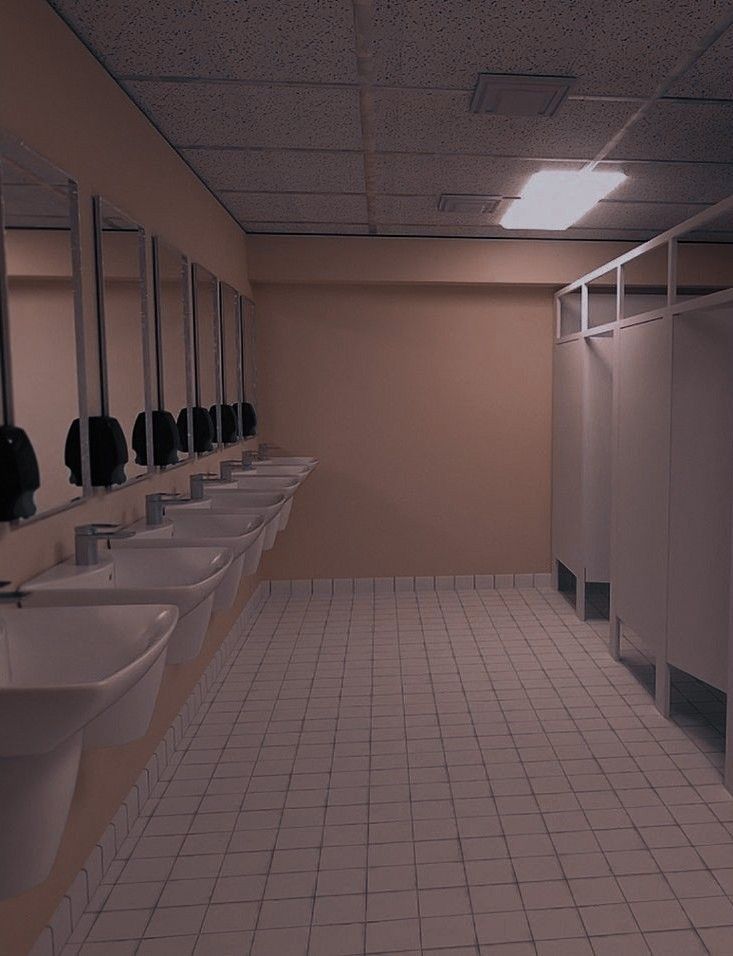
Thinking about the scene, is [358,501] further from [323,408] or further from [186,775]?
[186,775]

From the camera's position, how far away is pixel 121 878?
209 cm

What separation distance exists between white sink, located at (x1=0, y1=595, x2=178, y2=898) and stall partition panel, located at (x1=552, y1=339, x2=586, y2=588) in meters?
3.27

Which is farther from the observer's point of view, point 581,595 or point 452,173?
point 581,595

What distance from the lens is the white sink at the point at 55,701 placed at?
1009mm

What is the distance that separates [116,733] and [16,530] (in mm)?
519

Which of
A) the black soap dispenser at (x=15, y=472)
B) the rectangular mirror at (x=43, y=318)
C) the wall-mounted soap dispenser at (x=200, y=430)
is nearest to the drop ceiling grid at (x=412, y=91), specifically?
the rectangular mirror at (x=43, y=318)

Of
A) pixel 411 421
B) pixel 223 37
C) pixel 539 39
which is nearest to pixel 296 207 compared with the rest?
pixel 411 421

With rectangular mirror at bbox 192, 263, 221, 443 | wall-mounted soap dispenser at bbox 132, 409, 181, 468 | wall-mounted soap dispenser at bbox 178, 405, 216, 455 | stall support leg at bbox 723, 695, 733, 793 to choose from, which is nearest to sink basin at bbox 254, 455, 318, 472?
rectangular mirror at bbox 192, 263, 221, 443

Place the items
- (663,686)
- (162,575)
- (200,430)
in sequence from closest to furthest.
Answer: (162,575)
(663,686)
(200,430)

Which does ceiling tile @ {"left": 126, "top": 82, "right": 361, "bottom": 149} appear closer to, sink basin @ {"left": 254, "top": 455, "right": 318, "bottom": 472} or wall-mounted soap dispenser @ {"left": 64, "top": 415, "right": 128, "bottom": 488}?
wall-mounted soap dispenser @ {"left": 64, "top": 415, "right": 128, "bottom": 488}

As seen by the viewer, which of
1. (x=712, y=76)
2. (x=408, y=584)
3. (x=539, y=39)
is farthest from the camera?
(x=408, y=584)

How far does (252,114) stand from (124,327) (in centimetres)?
86

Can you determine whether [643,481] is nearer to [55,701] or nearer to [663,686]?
[663,686]

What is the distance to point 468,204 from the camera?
3770mm
